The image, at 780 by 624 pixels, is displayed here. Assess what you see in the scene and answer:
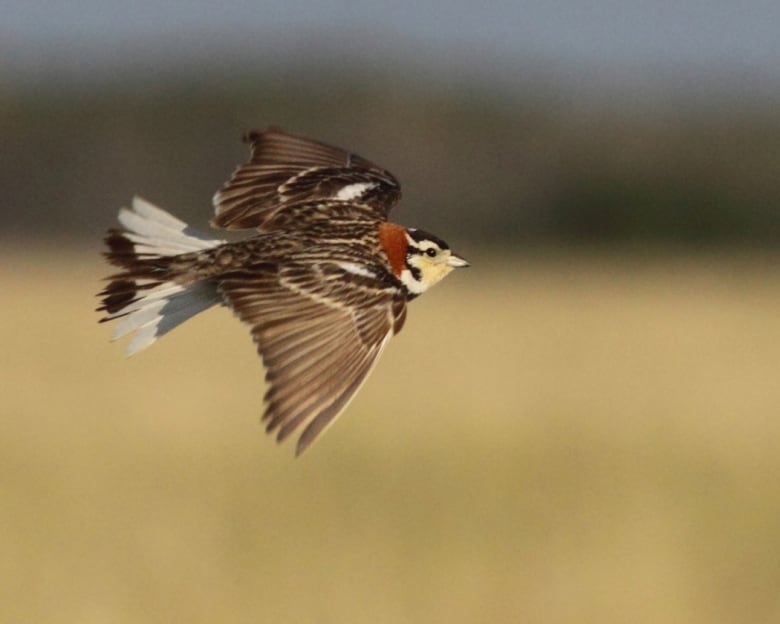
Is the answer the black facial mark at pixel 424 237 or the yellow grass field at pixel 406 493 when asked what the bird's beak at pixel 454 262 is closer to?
the black facial mark at pixel 424 237

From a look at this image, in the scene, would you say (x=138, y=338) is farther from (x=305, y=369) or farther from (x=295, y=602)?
(x=295, y=602)

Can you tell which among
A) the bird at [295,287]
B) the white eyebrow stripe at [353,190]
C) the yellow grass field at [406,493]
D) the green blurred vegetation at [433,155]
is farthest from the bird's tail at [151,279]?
the green blurred vegetation at [433,155]

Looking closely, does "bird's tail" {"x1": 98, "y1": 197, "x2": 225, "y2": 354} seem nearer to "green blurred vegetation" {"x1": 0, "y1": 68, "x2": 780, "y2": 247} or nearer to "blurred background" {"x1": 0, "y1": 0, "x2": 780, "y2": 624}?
"blurred background" {"x1": 0, "y1": 0, "x2": 780, "y2": 624}

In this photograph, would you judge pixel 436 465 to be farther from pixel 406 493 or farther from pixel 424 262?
pixel 424 262

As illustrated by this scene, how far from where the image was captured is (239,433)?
1284 cm

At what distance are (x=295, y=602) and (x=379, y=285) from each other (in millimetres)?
4428

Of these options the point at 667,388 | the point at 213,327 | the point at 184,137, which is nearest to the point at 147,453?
the point at 667,388

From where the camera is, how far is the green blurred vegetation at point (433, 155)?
139 ft

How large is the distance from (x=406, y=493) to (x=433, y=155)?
36653 millimetres

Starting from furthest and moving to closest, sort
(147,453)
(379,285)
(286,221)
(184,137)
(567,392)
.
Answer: (184,137) → (567,392) → (147,453) → (286,221) → (379,285)

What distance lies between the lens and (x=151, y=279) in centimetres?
460

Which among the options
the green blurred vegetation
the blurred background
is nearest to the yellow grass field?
the blurred background

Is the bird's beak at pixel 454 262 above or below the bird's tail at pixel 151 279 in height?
above

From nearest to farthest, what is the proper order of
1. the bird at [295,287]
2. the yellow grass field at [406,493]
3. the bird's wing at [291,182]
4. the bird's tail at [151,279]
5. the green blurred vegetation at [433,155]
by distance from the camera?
the bird at [295,287]
the bird's tail at [151,279]
the bird's wing at [291,182]
the yellow grass field at [406,493]
the green blurred vegetation at [433,155]
